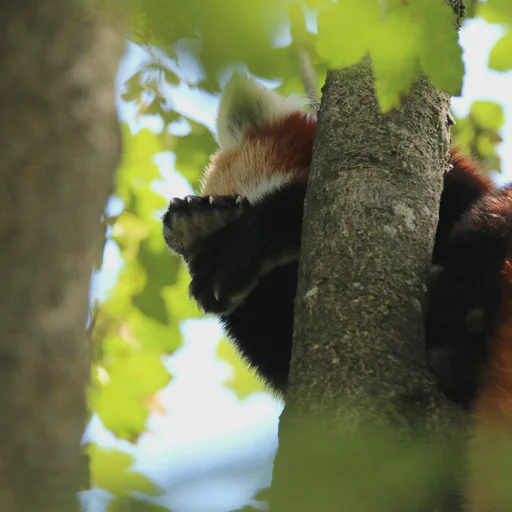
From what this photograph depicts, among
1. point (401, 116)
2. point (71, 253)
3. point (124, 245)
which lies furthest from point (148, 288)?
point (71, 253)

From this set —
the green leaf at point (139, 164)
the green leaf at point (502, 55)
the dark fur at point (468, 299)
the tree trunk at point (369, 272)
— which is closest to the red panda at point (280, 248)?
the dark fur at point (468, 299)

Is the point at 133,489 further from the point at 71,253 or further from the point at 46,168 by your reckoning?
the point at 46,168

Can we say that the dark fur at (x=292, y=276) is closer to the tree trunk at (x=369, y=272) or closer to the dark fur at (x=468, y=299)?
the dark fur at (x=468, y=299)

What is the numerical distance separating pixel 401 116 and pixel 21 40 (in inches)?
56.8

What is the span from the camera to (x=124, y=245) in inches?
178

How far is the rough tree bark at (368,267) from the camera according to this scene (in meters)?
1.87

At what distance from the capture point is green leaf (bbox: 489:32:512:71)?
10.0 feet

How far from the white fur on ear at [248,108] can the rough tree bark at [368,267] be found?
1308 mm

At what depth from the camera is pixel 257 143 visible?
3.63 m

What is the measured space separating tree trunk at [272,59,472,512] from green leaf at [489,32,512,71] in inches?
27.0

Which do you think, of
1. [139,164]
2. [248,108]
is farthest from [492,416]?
[139,164]

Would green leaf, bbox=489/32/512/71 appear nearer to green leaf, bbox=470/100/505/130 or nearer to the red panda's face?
the red panda's face

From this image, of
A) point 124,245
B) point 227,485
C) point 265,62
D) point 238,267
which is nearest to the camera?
point 227,485

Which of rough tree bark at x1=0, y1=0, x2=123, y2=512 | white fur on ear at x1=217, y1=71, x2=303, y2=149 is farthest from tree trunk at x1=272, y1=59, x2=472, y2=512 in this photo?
white fur on ear at x1=217, y1=71, x2=303, y2=149
